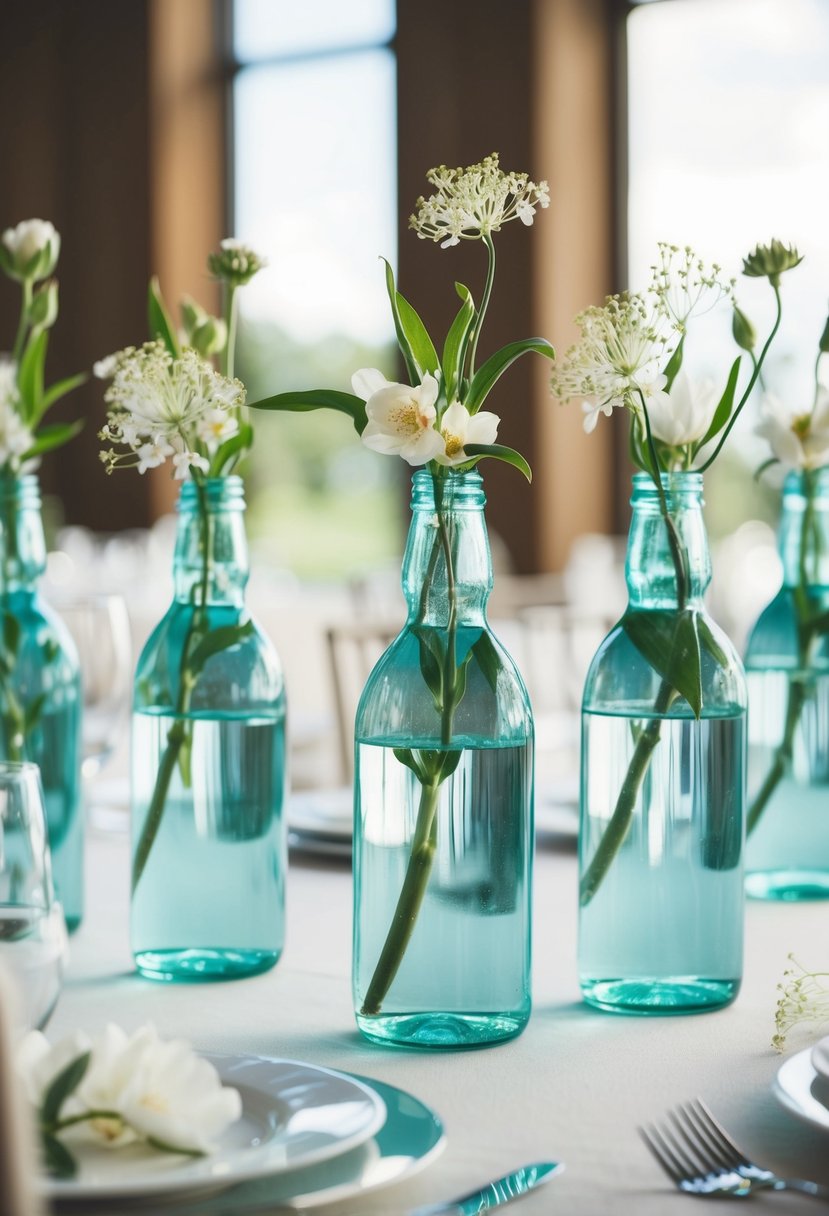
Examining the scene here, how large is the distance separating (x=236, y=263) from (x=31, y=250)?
0.18m

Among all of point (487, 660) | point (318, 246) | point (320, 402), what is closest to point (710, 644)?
point (487, 660)

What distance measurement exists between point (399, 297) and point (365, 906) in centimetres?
29

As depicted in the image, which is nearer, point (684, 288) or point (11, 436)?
point (684, 288)

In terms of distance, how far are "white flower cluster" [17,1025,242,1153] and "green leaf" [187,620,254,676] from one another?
1.11ft

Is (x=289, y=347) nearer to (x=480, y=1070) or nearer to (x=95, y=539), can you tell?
(x=95, y=539)

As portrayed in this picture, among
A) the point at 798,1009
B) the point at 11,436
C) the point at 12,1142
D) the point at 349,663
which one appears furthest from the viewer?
the point at 349,663

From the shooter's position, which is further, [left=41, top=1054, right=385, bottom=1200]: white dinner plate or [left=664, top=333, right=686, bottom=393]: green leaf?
[left=664, top=333, right=686, bottom=393]: green leaf

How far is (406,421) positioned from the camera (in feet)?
2.29

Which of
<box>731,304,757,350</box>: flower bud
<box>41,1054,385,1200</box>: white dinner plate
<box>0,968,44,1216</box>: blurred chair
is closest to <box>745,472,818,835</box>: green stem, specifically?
<box>731,304,757,350</box>: flower bud

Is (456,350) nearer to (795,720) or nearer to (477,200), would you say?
(477,200)

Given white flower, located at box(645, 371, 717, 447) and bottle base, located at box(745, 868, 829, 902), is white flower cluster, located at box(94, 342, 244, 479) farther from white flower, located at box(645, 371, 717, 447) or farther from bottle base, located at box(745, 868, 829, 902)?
bottle base, located at box(745, 868, 829, 902)

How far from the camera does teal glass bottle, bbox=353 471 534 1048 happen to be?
2.35 feet

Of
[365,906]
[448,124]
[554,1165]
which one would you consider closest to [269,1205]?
[554,1165]

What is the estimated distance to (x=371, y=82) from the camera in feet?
20.7
